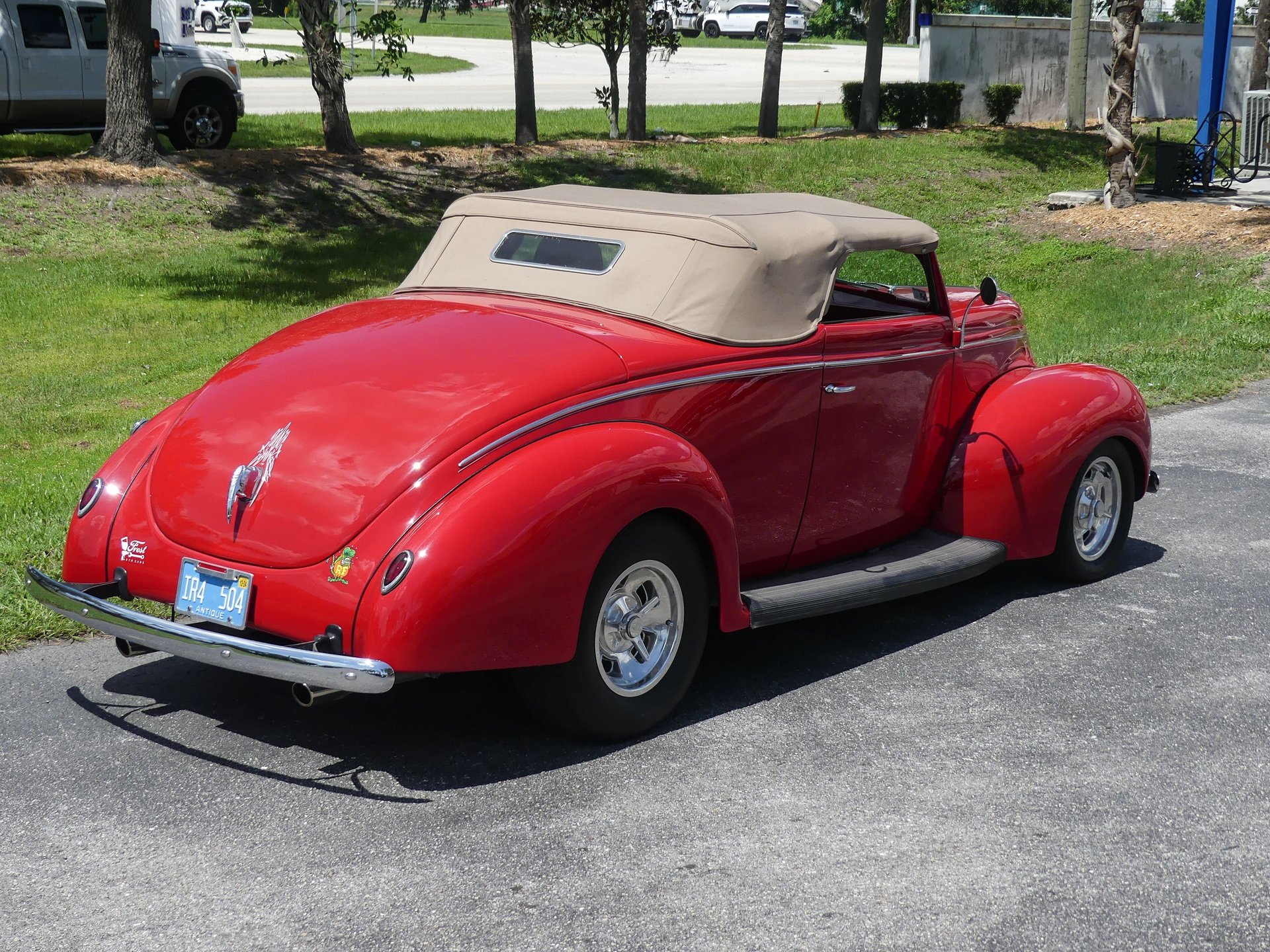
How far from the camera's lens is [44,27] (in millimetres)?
17641

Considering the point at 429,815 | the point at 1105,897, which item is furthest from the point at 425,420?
the point at 1105,897

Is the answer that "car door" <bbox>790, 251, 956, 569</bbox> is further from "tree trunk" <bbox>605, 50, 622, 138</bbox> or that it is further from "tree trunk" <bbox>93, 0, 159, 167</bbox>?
"tree trunk" <bbox>605, 50, 622, 138</bbox>

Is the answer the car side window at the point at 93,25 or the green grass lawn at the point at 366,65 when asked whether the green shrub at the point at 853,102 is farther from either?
the car side window at the point at 93,25

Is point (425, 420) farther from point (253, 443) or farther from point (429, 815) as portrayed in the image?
point (429, 815)

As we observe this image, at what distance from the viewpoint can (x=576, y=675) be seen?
4270 mm

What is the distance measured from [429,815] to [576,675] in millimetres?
621

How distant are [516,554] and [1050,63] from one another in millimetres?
28421

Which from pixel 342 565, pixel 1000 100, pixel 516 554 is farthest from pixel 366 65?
pixel 516 554

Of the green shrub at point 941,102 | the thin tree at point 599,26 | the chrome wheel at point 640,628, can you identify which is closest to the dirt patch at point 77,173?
the thin tree at point 599,26

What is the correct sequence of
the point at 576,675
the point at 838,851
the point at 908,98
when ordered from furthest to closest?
the point at 908,98 → the point at 576,675 → the point at 838,851

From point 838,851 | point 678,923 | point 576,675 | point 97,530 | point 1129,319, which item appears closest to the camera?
point 678,923

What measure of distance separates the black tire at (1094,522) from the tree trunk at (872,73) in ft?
61.7

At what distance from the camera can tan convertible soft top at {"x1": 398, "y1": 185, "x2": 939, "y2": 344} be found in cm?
505

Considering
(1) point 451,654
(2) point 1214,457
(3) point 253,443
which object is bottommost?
(2) point 1214,457
